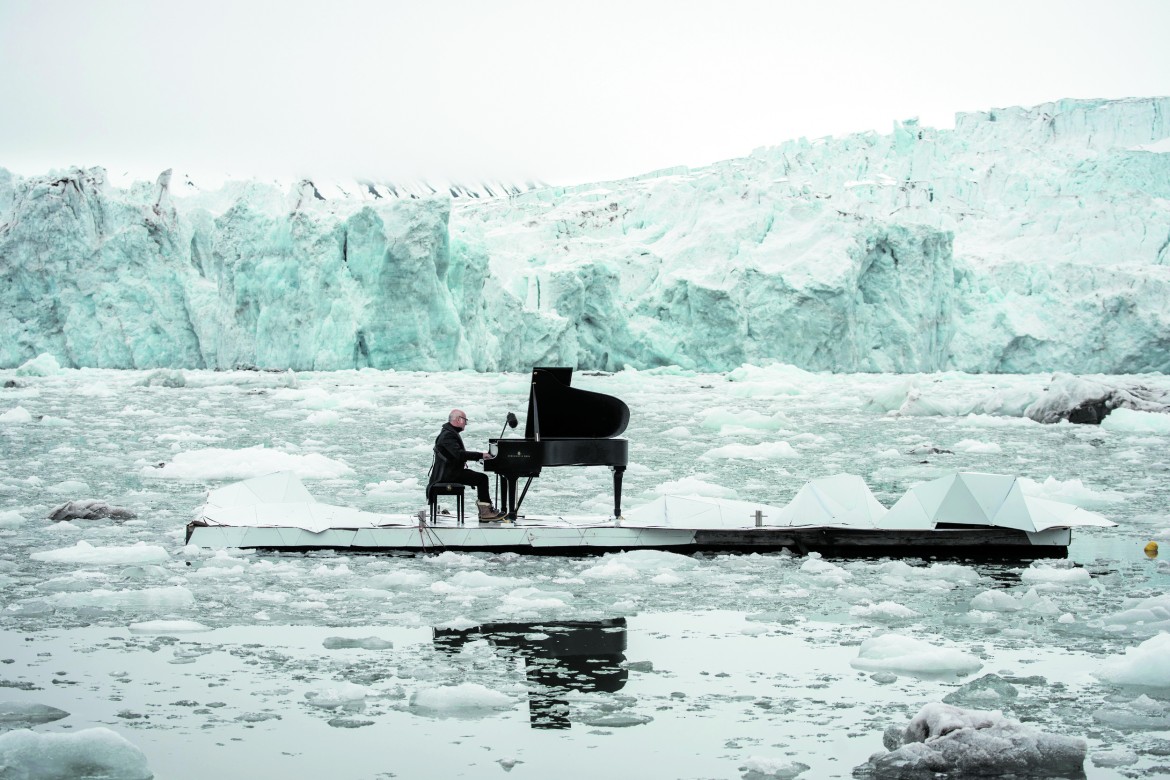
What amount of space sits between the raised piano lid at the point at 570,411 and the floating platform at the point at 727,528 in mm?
705

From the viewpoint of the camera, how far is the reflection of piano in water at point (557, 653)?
4791mm

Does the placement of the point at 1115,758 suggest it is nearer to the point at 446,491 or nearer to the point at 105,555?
the point at 446,491

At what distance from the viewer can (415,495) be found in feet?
40.0

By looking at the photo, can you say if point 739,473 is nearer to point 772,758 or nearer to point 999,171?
point 772,758

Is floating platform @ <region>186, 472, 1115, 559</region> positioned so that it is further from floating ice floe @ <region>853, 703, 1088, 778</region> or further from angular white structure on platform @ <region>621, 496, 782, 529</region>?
floating ice floe @ <region>853, 703, 1088, 778</region>

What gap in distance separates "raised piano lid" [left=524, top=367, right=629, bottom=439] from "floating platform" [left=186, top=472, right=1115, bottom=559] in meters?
0.71

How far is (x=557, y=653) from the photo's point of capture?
221 inches

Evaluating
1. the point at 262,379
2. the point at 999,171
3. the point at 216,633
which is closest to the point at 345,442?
the point at 216,633

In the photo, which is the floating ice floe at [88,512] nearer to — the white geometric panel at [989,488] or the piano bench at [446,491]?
the piano bench at [446,491]

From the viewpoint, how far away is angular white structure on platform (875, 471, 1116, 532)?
29.7ft

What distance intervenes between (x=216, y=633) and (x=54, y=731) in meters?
1.75

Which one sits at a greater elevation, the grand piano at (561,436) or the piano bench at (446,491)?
the grand piano at (561,436)

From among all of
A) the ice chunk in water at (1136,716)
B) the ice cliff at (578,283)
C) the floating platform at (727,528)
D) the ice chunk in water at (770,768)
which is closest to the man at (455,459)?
the floating platform at (727,528)

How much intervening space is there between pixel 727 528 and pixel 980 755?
5.01 metres
